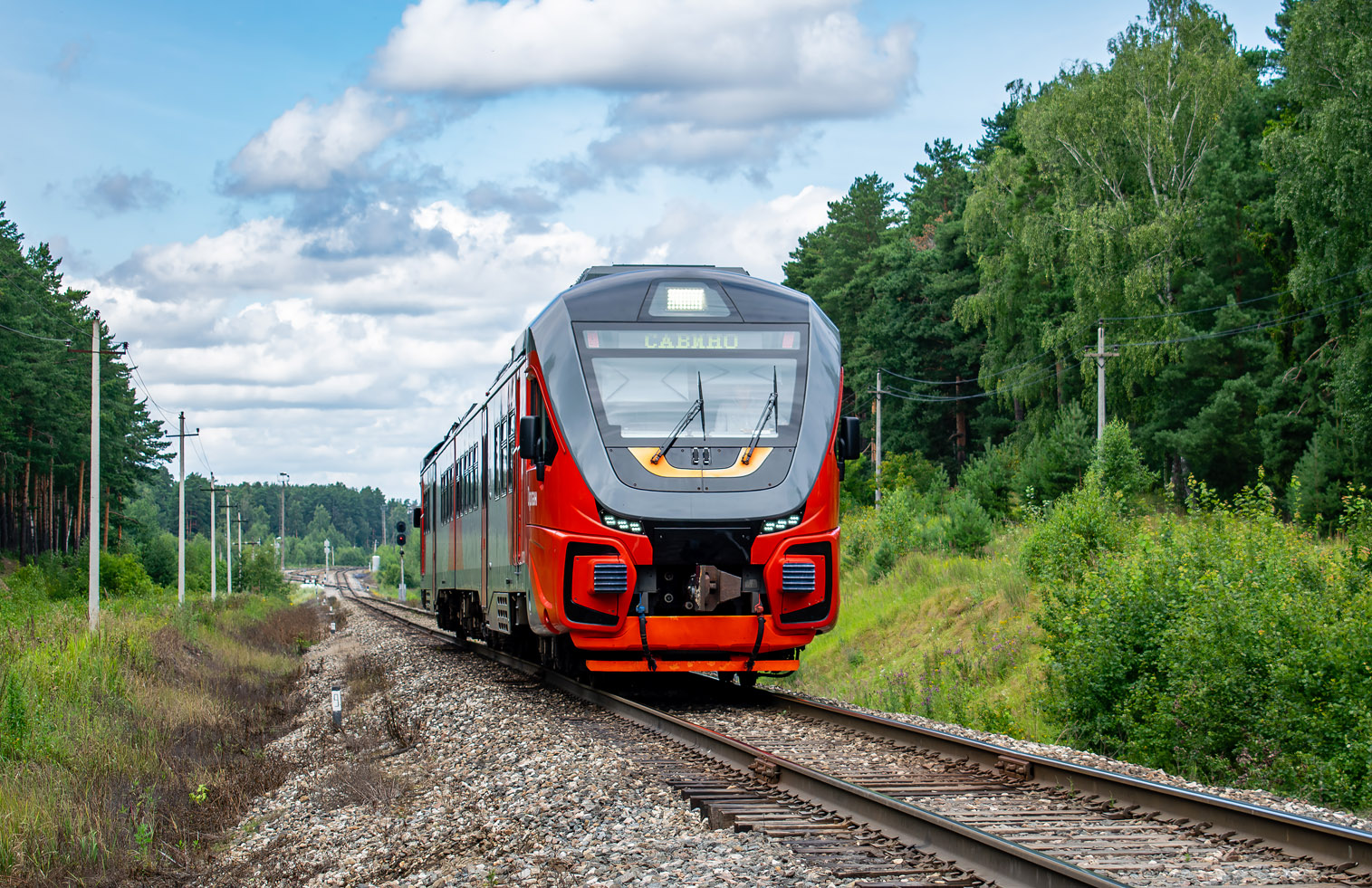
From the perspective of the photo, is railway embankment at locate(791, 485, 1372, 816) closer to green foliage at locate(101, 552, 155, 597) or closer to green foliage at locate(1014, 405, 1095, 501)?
green foliage at locate(1014, 405, 1095, 501)

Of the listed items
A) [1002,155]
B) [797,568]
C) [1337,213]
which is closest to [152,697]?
[797,568]

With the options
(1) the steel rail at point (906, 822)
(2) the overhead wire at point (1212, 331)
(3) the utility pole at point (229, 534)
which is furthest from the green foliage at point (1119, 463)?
(3) the utility pole at point (229, 534)

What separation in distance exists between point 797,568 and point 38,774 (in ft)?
21.8

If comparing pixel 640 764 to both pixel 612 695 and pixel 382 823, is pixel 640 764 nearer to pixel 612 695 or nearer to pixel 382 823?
pixel 382 823

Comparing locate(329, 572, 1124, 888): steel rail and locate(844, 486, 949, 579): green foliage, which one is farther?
locate(844, 486, 949, 579): green foliage

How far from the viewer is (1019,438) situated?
4778cm

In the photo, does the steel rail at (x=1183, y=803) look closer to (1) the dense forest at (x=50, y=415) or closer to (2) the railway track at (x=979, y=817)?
(2) the railway track at (x=979, y=817)

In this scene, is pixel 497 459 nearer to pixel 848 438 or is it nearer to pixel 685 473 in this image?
pixel 685 473

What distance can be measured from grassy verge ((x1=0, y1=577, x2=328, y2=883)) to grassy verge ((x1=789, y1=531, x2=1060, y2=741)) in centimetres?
744

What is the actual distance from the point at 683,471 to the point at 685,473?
37 mm

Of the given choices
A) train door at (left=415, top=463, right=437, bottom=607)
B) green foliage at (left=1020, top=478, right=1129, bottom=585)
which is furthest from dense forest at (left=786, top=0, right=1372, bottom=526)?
train door at (left=415, top=463, right=437, bottom=607)

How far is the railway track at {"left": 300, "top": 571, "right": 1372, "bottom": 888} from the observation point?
538cm

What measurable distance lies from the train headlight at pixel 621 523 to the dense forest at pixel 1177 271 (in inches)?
713

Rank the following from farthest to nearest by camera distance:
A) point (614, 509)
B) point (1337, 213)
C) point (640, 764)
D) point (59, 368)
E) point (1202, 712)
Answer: point (59, 368), point (1337, 213), point (614, 509), point (1202, 712), point (640, 764)
